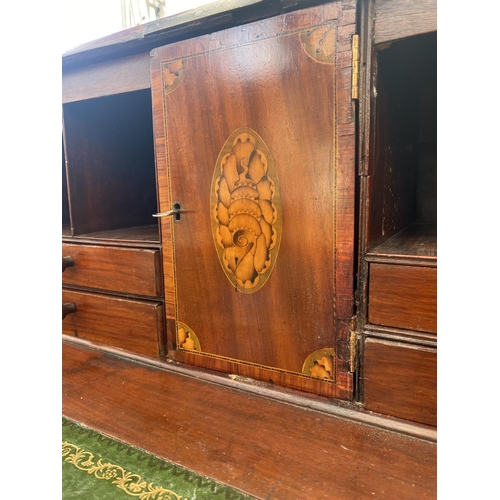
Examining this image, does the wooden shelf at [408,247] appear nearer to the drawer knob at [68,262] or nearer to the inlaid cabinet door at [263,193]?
the inlaid cabinet door at [263,193]

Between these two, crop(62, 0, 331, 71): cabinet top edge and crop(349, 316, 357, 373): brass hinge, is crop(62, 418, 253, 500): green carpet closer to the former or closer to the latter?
crop(349, 316, 357, 373): brass hinge

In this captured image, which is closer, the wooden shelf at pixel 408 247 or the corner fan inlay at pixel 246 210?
the wooden shelf at pixel 408 247

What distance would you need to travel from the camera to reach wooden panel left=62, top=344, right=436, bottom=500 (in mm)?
777

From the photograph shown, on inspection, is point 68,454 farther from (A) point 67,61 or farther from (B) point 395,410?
(A) point 67,61

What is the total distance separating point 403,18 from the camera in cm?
85

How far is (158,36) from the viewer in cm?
112

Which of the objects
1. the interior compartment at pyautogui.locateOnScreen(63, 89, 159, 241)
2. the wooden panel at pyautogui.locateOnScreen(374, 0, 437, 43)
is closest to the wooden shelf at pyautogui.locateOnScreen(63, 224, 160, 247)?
the interior compartment at pyautogui.locateOnScreen(63, 89, 159, 241)

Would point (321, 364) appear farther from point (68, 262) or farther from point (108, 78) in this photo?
point (108, 78)

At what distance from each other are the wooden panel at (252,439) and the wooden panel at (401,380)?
2.2 inches

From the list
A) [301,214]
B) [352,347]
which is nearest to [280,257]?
[301,214]

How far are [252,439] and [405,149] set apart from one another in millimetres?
865

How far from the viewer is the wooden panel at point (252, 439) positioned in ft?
2.55

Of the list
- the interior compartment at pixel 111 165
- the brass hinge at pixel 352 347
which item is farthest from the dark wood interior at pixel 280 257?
the interior compartment at pixel 111 165
